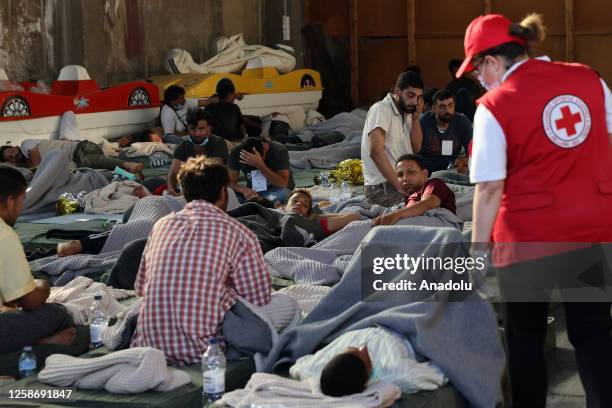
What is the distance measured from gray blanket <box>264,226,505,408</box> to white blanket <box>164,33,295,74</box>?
971 centimetres

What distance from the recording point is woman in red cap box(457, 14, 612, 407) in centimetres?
320

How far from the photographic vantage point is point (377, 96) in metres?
15.9

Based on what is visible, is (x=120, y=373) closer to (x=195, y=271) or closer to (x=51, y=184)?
(x=195, y=271)

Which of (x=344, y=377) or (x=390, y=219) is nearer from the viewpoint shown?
(x=344, y=377)

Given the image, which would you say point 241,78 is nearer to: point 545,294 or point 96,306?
point 96,306

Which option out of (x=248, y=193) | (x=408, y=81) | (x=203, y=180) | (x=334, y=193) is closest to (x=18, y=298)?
(x=203, y=180)

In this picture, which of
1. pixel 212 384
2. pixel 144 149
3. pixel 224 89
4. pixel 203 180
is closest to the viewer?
pixel 212 384

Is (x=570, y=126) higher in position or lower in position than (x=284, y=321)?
higher

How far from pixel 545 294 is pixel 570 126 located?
50 centimetres

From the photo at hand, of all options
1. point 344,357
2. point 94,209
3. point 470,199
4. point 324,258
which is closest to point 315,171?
point 94,209

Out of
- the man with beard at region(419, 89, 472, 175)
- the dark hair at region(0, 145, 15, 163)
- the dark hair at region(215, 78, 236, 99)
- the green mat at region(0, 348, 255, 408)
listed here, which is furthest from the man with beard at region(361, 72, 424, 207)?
the dark hair at region(215, 78, 236, 99)

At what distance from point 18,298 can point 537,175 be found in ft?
6.63

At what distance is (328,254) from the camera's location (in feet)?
18.8

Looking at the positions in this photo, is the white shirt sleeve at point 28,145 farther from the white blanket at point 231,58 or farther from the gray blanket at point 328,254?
the gray blanket at point 328,254
